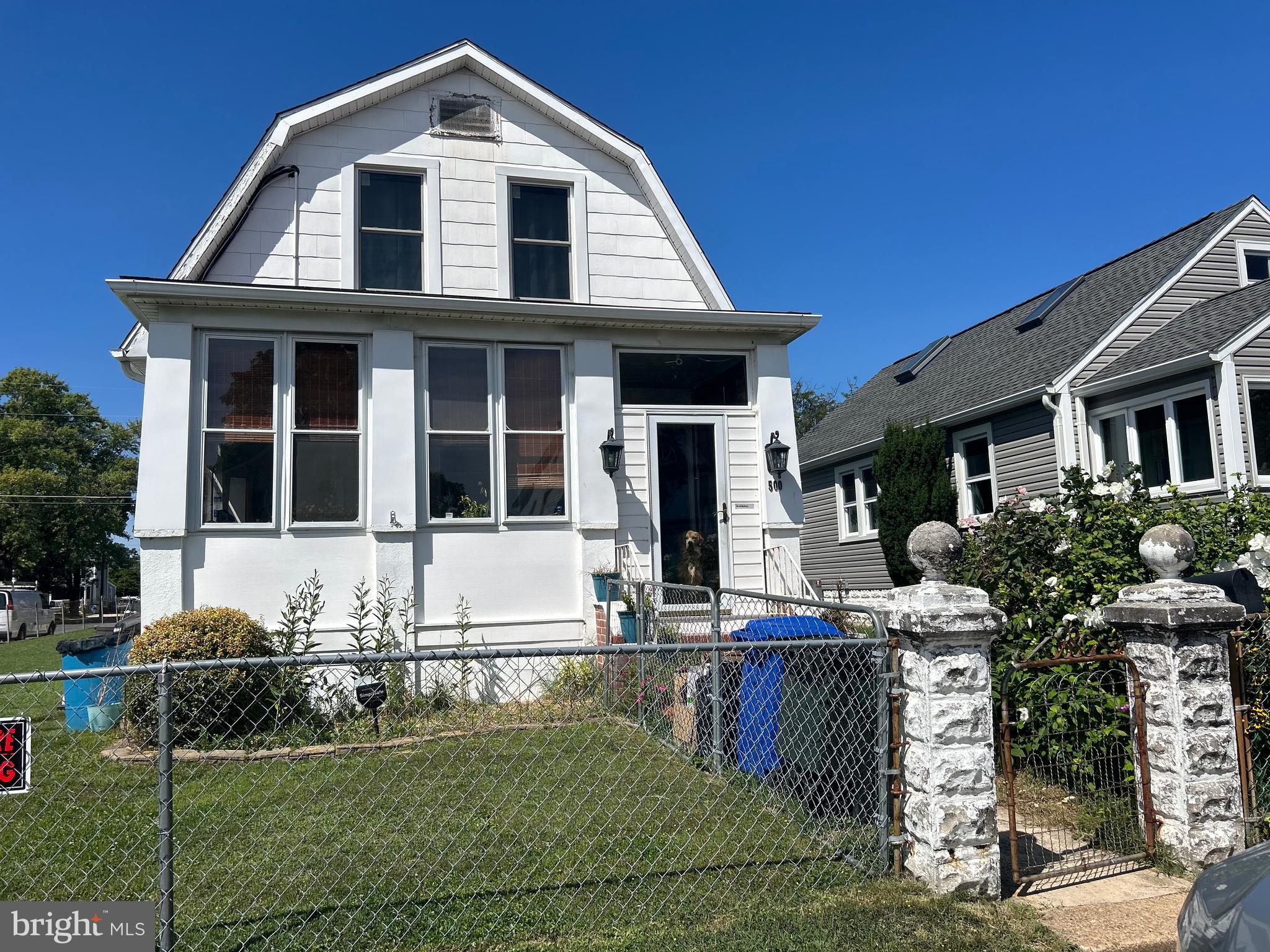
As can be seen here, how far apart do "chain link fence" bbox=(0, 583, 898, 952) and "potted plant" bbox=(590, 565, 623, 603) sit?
2145mm

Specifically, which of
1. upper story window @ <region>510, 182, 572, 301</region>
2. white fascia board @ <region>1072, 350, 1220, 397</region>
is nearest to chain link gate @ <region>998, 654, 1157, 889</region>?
upper story window @ <region>510, 182, 572, 301</region>

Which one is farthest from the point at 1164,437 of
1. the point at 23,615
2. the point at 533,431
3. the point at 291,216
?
the point at 23,615

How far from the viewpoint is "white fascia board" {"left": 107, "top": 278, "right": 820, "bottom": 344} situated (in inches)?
343

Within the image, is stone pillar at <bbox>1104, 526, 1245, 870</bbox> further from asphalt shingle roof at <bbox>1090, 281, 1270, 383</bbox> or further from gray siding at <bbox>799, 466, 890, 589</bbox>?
gray siding at <bbox>799, 466, 890, 589</bbox>

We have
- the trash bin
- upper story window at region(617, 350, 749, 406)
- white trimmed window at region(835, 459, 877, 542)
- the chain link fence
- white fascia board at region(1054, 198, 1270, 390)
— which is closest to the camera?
the chain link fence

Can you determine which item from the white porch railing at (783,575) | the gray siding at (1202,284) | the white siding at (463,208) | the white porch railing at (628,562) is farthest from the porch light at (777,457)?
the gray siding at (1202,284)

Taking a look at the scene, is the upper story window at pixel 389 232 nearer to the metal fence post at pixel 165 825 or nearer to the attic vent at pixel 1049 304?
the metal fence post at pixel 165 825

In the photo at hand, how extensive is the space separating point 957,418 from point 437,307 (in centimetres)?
1089

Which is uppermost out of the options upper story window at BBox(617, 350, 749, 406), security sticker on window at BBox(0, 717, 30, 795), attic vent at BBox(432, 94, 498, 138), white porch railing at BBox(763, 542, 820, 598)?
attic vent at BBox(432, 94, 498, 138)

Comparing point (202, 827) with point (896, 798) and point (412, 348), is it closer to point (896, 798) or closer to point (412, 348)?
point (896, 798)

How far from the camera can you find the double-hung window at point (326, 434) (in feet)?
30.0

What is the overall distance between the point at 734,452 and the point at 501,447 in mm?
2671

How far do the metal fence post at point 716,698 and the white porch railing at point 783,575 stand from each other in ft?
12.6

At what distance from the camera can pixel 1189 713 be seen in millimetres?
4383
